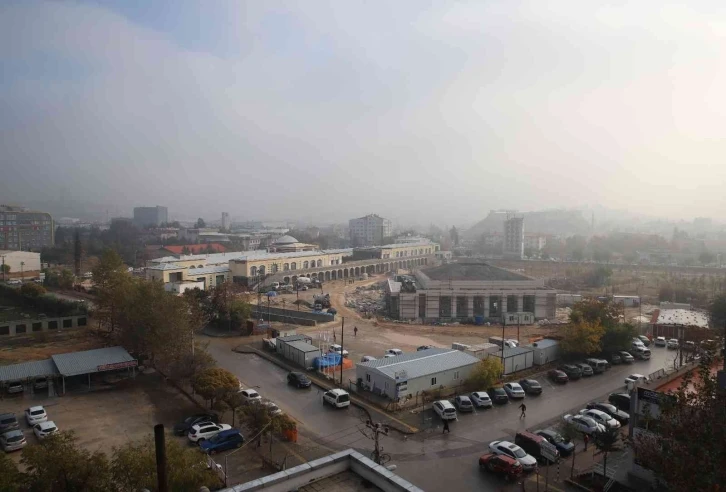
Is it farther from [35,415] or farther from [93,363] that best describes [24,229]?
[35,415]

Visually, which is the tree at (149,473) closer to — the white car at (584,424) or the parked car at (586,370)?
the white car at (584,424)

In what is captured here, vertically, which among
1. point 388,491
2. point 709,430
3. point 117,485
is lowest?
point 117,485

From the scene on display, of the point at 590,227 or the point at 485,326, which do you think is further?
the point at 590,227

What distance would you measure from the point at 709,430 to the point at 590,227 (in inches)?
5708

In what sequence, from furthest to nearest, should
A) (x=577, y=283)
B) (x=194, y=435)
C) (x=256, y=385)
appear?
(x=577, y=283) < (x=256, y=385) < (x=194, y=435)

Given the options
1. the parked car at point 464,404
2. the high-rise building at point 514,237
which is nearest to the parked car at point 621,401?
the parked car at point 464,404

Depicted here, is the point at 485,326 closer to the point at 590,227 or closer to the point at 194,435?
the point at 194,435

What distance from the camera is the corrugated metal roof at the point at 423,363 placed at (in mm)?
10039

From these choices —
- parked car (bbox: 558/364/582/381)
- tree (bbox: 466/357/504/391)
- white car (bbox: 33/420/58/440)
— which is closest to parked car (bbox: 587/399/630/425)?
tree (bbox: 466/357/504/391)

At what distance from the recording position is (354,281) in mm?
31781

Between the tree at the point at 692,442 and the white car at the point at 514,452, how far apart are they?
6.69ft

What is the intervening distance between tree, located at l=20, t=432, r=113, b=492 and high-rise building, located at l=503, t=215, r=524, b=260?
5775 centimetres

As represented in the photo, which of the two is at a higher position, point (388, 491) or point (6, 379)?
point (388, 491)

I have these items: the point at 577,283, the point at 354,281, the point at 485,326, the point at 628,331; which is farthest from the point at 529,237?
the point at 628,331
